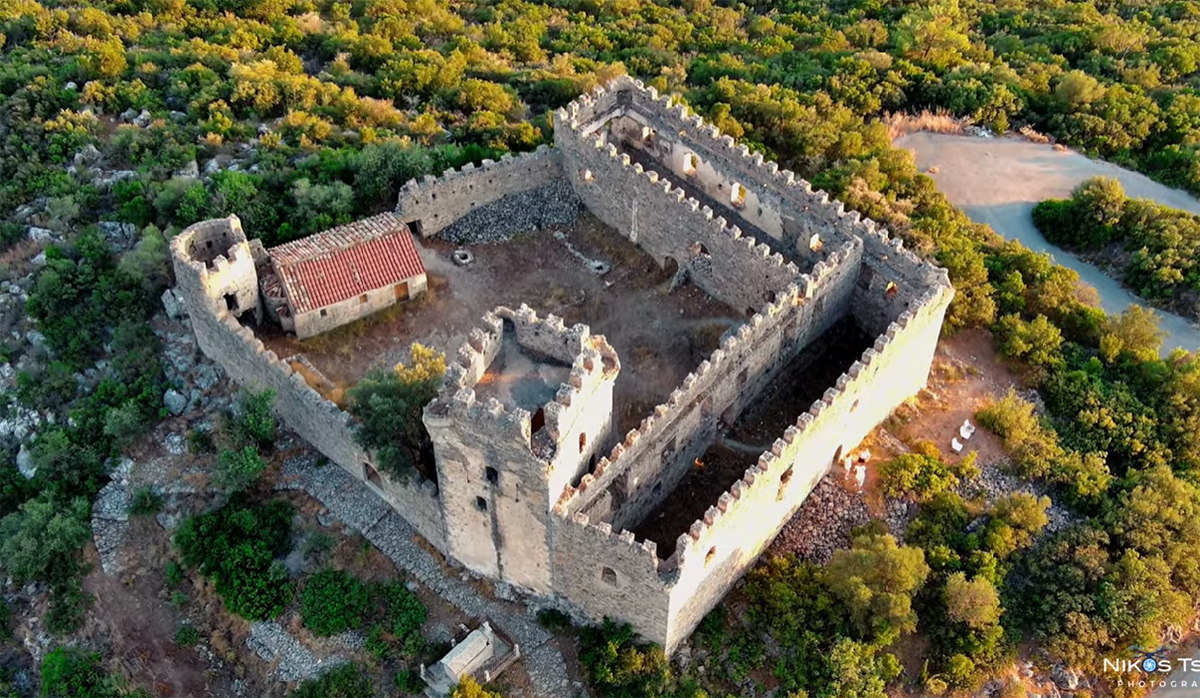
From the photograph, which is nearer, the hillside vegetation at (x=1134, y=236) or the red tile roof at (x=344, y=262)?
the red tile roof at (x=344, y=262)

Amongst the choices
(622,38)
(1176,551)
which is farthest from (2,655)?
(622,38)

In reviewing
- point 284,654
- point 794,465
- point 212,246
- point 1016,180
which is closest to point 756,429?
point 794,465

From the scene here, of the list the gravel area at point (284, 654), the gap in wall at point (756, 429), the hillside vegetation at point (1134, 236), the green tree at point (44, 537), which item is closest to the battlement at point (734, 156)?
the gap in wall at point (756, 429)

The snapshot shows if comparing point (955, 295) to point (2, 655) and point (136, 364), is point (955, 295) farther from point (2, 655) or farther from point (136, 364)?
point (2, 655)

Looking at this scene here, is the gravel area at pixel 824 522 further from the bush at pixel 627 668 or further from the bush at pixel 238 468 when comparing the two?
the bush at pixel 238 468

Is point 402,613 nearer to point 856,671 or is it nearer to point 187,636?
point 187,636

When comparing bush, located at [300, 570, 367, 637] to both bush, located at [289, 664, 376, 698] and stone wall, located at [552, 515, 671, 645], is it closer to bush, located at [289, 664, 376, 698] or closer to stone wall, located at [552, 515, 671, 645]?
bush, located at [289, 664, 376, 698]

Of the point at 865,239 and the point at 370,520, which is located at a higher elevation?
the point at 865,239
